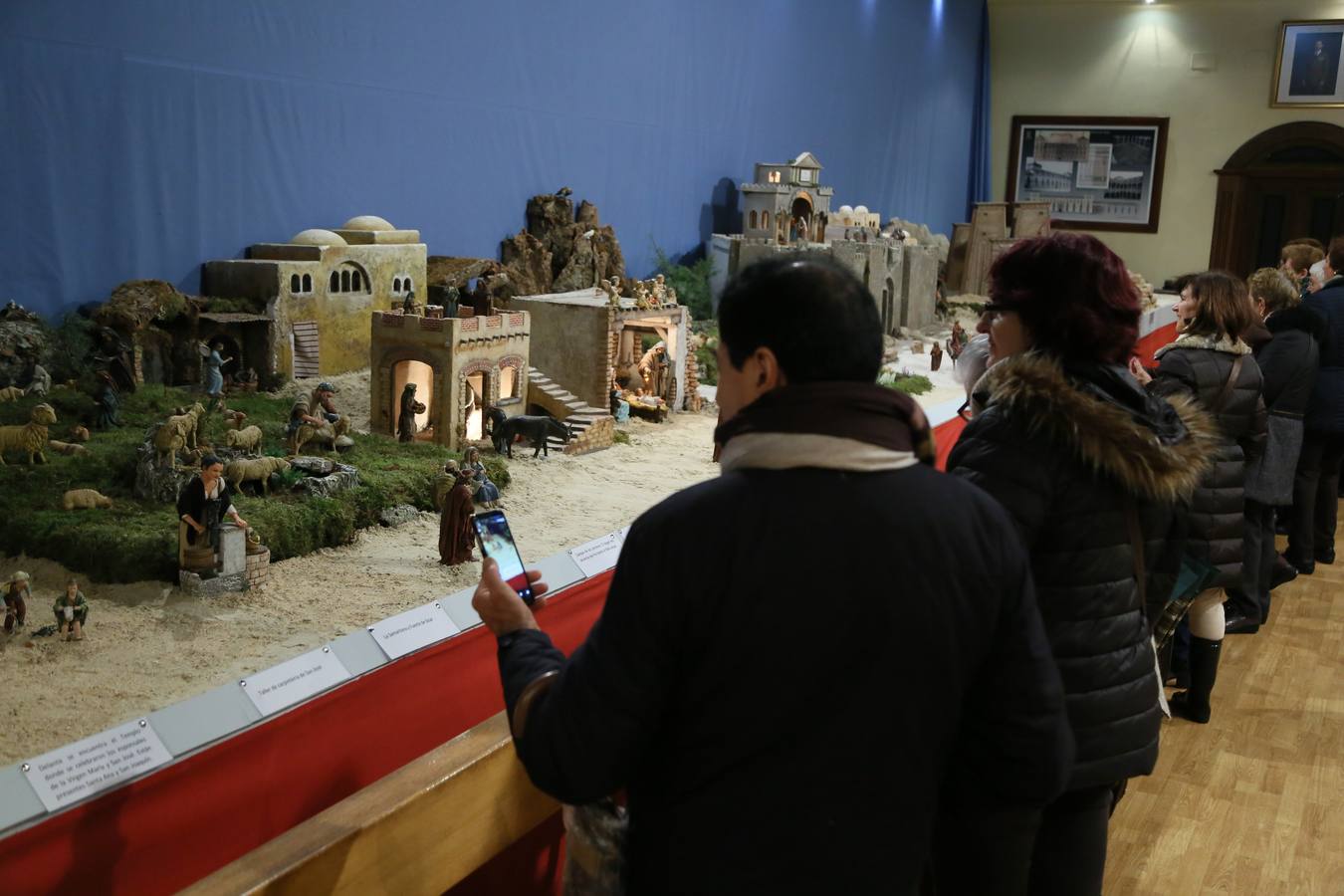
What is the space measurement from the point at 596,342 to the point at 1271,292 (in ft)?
12.4

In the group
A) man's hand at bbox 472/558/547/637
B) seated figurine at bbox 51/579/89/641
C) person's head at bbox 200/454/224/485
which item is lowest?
seated figurine at bbox 51/579/89/641

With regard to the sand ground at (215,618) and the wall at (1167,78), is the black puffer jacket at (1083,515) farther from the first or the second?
the wall at (1167,78)

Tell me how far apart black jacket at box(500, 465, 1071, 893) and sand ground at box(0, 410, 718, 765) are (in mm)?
1574

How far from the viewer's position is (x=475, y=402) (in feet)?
21.2

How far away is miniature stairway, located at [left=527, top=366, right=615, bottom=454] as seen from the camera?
6574mm

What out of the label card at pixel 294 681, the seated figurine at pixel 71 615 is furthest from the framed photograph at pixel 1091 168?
the label card at pixel 294 681

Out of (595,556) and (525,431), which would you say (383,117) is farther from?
(595,556)

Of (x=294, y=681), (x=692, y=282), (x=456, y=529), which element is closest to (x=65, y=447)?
(x=456, y=529)

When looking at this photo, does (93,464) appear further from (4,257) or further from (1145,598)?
(1145,598)

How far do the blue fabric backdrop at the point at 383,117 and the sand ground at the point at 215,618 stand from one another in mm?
3172

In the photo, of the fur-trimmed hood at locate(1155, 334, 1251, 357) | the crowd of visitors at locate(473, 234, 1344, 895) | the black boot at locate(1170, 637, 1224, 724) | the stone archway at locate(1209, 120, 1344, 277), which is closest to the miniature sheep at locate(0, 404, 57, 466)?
the crowd of visitors at locate(473, 234, 1344, 895)

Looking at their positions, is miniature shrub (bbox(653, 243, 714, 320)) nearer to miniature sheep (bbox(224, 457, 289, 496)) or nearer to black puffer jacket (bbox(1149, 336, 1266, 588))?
black puffer jacket (bbox(1149, 336, 1266, 588))

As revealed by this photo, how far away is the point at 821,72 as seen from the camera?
15523 millimetres

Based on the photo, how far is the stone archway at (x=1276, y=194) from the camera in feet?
64.7
